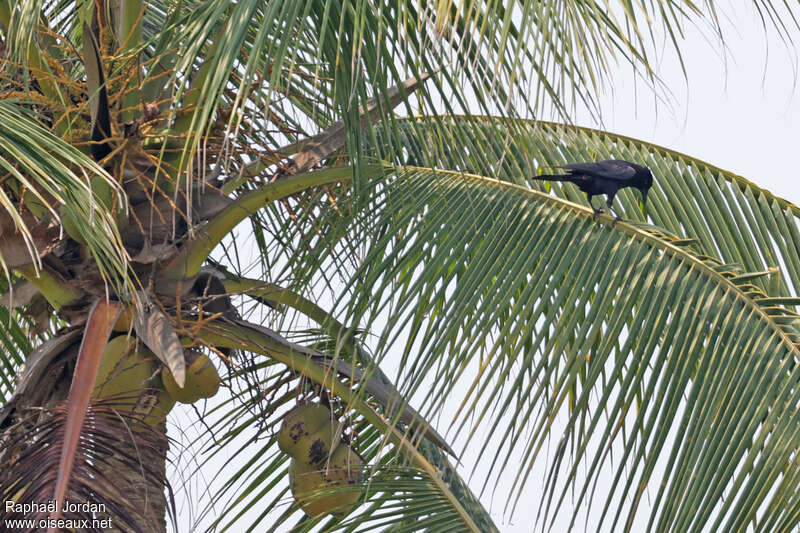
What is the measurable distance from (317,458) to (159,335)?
714mm

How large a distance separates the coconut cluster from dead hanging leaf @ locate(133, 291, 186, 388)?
0.60 metres

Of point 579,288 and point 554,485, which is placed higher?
point 579,288

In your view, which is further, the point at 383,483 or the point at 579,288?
the point at 383,483

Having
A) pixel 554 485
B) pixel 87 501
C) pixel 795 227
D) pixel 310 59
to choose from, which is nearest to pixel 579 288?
pixel 554 485

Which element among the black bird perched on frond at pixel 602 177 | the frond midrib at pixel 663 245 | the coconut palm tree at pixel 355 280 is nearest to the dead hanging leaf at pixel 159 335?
the coconut palm tree at pixel 355 280

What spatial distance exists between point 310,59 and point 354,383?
158cm

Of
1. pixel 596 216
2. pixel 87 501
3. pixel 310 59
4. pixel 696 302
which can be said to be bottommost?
pixel 87 501

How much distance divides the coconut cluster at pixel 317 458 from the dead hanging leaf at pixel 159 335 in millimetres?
596

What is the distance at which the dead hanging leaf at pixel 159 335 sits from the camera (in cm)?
253

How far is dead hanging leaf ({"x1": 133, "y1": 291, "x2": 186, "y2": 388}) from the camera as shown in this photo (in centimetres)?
253

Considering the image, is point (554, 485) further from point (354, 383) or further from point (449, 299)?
point (354, 383)

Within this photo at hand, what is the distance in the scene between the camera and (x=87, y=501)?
2.36m

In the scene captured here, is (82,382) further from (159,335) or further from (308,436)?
(308,436)

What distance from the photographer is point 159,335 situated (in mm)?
2676
